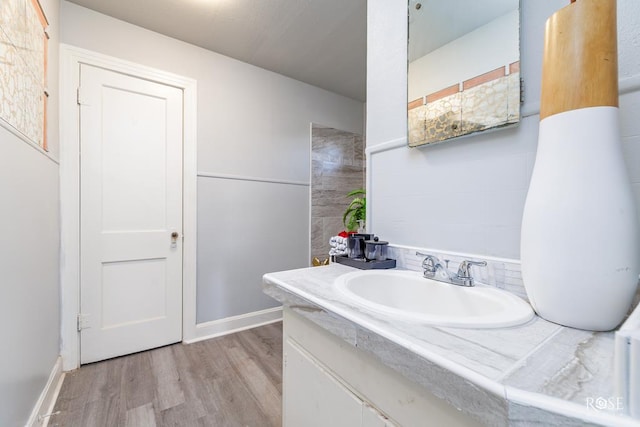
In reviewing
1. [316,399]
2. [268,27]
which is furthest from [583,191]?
[268,27]

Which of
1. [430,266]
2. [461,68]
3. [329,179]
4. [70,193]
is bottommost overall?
[430,266]

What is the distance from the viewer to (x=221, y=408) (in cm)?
137

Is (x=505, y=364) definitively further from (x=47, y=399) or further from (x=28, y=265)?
(x=47, y=399)

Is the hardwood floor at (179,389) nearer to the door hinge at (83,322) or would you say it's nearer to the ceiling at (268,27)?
the door hinge at (83,322)

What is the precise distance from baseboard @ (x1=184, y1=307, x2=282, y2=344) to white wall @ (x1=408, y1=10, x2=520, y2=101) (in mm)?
2100

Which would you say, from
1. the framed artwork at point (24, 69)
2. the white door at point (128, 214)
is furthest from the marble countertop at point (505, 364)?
the white door at point (128, 214)

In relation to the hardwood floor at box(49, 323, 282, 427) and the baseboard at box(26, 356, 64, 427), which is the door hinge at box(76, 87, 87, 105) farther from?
the hardwood floor at box(49, 323, 282, 427)

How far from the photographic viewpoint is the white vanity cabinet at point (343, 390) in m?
0.48

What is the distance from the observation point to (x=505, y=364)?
40cm

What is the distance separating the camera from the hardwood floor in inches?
51.1

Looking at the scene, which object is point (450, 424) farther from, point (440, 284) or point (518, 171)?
point (518, 171)

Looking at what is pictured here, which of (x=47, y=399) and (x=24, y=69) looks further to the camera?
(x=47, y=399)

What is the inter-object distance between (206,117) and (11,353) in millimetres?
1761

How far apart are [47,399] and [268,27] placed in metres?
2.51
